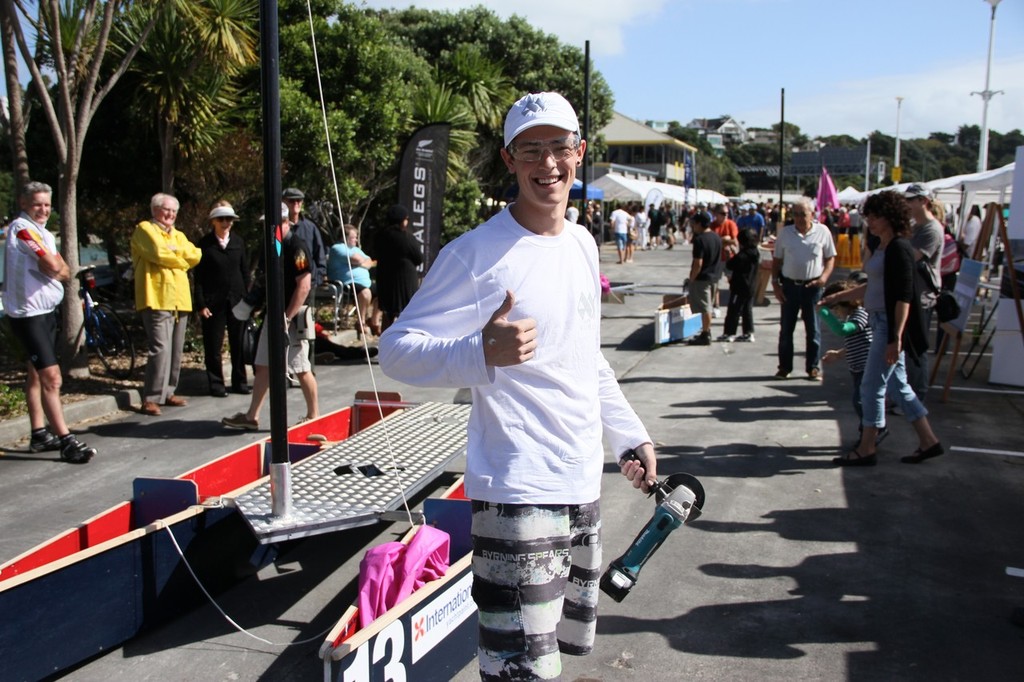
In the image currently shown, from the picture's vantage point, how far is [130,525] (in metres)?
4.35

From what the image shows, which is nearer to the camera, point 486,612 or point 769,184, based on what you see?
point 486,612

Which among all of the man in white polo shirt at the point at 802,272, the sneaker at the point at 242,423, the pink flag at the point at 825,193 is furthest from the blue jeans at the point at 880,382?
the pink flag at the point at 825,193

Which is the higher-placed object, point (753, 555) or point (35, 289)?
point (35, 289)

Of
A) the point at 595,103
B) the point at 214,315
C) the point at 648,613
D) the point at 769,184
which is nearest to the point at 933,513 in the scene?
the point at 648,613

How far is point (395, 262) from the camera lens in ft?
35.5

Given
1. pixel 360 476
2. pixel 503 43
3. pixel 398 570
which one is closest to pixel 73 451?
pixel 360 476

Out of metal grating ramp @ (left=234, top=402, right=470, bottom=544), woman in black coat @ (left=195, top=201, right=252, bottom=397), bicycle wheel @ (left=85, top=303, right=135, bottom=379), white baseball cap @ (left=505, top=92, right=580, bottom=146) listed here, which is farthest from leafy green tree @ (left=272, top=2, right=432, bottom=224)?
white baseball cap @ (left=505, top=92, right=580, bottom=146)

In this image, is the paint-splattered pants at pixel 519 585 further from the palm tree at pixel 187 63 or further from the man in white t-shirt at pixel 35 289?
the palm tree at pixel 187 63

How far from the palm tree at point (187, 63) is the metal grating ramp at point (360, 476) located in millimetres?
6468

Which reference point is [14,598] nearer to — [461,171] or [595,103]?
[461,171]

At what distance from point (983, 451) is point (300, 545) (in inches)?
214

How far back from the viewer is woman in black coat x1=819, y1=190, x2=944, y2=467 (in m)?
6.01

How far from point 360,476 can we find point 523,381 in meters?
2.65

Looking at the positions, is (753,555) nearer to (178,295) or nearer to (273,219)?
(273,219)
